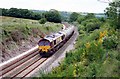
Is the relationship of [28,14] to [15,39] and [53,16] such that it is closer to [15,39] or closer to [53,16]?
[53,16]

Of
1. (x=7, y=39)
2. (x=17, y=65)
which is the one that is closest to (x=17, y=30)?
(x=7, y=39)

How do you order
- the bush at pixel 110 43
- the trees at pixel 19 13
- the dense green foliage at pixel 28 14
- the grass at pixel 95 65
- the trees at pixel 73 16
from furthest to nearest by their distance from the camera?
the trees at pixel 73 16
the dense green foliage at pixel 28 14
the trees at pixel 19 13
the bush at pixel 110 43
the grass at pixel 95 65

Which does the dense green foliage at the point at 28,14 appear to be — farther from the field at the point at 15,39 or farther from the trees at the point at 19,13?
the field at the point at 15,39

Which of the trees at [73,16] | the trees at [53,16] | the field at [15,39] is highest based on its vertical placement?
the field at [15,39]

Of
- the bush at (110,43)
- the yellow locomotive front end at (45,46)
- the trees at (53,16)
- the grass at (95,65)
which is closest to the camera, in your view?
the grass at (95,65)

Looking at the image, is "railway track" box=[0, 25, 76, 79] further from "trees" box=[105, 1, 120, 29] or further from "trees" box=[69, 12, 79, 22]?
"trees" box=[69, 12, 79, 22]

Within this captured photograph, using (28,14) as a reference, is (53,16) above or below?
below

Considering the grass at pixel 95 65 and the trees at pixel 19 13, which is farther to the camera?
the trees at pixel 19 13

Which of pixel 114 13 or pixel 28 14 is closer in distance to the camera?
pixel 114 13

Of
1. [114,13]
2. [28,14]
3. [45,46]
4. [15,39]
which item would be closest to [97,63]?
[114,13]

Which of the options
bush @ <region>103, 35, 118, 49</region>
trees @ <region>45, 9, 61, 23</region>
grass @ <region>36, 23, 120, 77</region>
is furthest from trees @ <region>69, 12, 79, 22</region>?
bush @ <region>103, 35, 118, 49</region>

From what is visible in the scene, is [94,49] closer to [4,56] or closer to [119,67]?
[119,67]

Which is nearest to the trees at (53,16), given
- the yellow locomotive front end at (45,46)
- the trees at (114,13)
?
the yellow locomotive front end at (45,46)

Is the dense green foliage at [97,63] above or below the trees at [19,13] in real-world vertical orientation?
above
